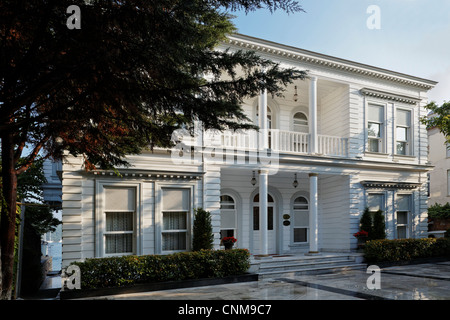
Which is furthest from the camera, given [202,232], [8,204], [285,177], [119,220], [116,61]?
[285,177]

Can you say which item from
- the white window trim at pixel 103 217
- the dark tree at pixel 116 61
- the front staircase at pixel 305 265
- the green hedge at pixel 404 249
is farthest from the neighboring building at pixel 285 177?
the dark tree at pixel 116 61

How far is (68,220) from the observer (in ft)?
33.1

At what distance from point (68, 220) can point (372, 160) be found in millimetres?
12265

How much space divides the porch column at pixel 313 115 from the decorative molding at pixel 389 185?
2925 millimetres

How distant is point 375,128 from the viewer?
15.8 metres

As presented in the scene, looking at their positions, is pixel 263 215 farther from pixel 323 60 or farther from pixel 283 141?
pixel 323 60

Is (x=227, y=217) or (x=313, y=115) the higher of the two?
(x=313, y=115)

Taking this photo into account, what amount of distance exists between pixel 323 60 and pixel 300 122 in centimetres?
311

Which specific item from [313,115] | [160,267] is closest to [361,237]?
[313,115]

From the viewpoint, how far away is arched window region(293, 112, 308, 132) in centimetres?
1599

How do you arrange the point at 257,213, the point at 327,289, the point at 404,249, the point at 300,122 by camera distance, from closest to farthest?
1. the point at 327,289
2. the point at 404,249
3. the point at 257,213
4. the point at 300,122

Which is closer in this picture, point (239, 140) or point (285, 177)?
point (239, 140)

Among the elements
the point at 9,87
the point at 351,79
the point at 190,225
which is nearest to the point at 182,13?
the point at 9,87

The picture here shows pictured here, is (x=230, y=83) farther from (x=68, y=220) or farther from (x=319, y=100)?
(x=319, y=100)
